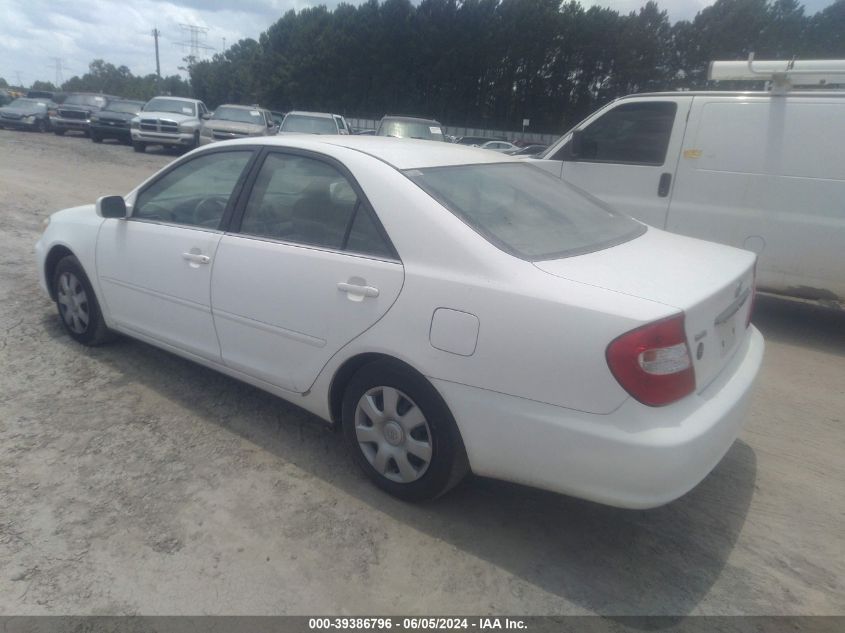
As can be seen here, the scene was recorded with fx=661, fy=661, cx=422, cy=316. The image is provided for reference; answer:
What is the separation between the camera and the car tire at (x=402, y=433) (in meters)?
2.82

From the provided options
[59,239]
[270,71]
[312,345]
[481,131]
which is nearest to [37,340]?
[59,239]

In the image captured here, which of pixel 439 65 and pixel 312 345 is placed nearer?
pixel 312 345

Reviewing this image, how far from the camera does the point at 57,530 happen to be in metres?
2.82

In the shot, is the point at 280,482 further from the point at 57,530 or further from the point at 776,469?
the point at 776,469

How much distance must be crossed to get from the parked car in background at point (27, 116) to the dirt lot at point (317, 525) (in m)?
27.1

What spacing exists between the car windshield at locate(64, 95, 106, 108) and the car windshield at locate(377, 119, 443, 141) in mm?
15858

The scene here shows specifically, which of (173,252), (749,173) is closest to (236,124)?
(749,173)

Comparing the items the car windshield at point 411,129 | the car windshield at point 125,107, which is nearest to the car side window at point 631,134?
the car windshield at point 411,129

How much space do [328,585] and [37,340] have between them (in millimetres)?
3413

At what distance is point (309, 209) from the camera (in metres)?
3.42

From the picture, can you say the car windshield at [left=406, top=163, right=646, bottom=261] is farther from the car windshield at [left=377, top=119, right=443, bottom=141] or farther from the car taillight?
the car windshield at [left=377, top=119, right=443, bottom=141]

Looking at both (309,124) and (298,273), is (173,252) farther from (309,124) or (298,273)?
(309,124)

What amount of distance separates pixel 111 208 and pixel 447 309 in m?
2.57

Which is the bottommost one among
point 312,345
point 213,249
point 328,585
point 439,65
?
point 328,585
